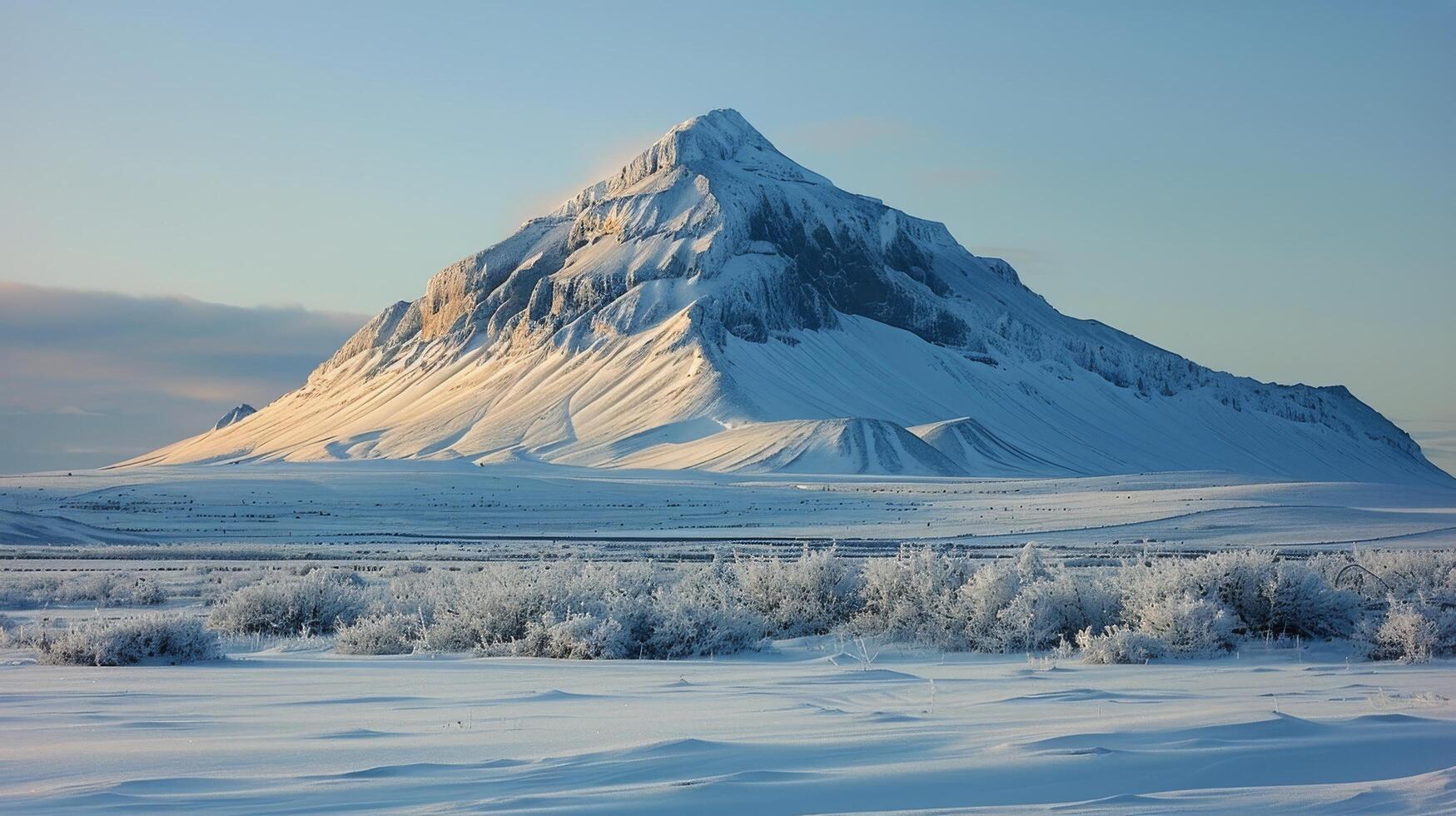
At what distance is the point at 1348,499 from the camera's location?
6384cm

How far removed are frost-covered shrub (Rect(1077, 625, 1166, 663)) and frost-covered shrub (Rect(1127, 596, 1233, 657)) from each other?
0.52 feet

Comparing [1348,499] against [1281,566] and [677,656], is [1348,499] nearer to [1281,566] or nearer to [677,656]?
[1281,566]

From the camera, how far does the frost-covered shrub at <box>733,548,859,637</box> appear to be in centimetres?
1554

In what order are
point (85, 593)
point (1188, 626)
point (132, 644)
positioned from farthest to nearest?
point (85, 593) < point (1188, 626) < point (132, 644)

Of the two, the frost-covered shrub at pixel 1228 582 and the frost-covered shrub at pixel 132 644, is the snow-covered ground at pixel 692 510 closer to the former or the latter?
the frost-covered shrub at pixel 1228 582

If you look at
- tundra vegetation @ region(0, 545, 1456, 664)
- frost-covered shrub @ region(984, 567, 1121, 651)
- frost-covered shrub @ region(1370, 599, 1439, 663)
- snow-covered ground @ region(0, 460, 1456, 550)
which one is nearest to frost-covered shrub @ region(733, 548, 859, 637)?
tundra vegetation @ region(0, 545, 1456, 664)

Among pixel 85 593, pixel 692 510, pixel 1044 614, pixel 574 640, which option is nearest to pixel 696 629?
pixel 574 640

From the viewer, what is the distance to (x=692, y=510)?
66.6 meters

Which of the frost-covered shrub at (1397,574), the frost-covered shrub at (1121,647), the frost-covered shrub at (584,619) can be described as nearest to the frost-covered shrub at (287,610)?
the frost-covered shrub at (584,619)

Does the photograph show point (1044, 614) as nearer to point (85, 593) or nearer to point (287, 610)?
point (287, 610)

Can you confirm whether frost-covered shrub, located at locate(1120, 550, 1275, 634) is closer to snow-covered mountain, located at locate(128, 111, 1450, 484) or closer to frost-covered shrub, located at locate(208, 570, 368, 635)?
frost-covered shrub, located at locate(208, 570, 368, 635)

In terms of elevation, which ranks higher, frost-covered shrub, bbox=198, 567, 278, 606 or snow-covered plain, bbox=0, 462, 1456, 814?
snow-covered plain, bbox=0, 462, 1456, 814

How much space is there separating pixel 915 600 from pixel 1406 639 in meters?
4.93

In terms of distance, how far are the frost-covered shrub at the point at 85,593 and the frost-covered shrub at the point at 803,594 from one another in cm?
1086
